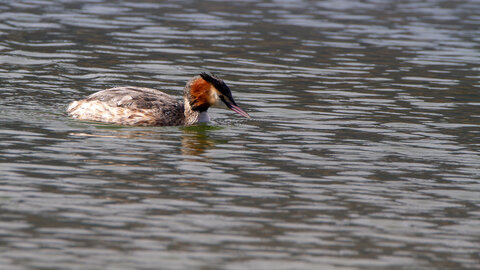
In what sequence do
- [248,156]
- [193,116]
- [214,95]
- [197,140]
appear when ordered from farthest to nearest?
[193,116]
[214,95]
[197,140]
[248,156]

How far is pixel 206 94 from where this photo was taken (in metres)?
15.7

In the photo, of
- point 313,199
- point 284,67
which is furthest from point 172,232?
point 284,67

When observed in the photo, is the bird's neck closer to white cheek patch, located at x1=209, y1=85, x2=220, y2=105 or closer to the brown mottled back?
the brown mottled back

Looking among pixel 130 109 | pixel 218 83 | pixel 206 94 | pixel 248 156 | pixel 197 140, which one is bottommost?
pixel 197 140

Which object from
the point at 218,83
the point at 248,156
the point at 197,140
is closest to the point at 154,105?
the point at 218,83

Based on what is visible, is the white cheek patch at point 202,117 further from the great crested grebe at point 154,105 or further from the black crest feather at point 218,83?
the black crest feather at point 218,83

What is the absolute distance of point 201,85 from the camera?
1570cm

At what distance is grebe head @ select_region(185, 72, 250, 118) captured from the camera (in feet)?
50.9

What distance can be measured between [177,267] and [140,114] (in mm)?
6899

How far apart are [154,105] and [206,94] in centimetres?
86

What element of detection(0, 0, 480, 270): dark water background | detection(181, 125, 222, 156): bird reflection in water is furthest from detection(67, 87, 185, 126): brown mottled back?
detection(181, 125, 222, 156): bird reflection in water

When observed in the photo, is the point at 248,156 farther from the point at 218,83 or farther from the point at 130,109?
the point at 130,109

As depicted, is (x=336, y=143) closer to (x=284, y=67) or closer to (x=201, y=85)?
(x=201, y=85)

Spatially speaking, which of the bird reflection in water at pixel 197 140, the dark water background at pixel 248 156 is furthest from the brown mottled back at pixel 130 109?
the bird reflection in water at pixel 197 140
